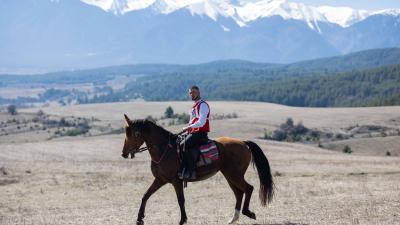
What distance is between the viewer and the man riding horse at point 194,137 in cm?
1591

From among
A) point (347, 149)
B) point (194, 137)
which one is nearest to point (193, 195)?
point (194, 137)

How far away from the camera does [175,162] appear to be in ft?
52.1

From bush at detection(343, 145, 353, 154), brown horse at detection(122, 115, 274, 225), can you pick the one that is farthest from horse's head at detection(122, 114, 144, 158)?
bush at detection(343, 145, 353, 154)

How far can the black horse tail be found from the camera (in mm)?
17000

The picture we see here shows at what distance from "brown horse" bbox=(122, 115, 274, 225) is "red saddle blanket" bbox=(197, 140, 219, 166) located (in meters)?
0.13

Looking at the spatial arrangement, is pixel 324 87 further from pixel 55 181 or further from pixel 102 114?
pixel 55 181

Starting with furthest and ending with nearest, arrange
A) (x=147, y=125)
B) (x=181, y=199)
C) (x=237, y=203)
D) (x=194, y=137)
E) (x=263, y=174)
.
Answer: (x=263, y=174) < (x=237, y=203) < (x=147, y=125) < (x=194, y=137) < (x=181, y=199)

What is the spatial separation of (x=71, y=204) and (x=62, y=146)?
1590 inches

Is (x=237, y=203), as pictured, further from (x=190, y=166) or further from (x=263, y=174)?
(x=190, y=166)

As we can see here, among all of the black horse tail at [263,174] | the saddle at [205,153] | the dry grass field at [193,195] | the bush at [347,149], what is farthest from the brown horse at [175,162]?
the bush at [347,149]

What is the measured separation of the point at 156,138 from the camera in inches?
636

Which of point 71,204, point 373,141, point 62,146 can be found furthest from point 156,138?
point 373,141

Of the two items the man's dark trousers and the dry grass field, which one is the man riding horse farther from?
the dry grass field

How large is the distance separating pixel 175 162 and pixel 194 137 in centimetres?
76
